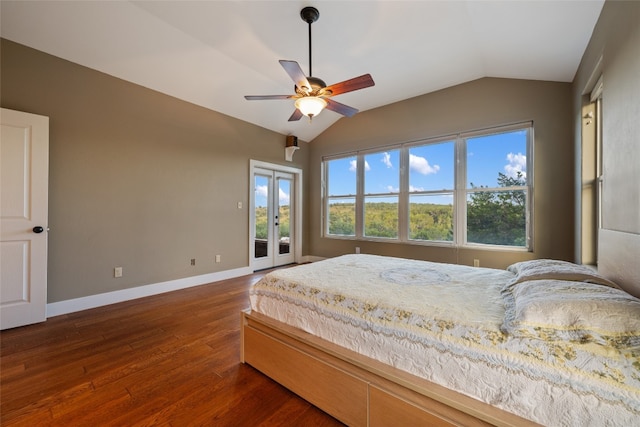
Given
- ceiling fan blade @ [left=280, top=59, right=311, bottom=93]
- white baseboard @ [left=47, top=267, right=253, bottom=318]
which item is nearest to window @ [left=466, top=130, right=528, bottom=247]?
ceiling fan blade @ [left=280, top=59, right=311, bottom=93]

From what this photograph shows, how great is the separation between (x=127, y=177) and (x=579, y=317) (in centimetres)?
424

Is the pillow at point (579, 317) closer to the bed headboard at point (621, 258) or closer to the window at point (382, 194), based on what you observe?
the bed headboard at point (621, 258)

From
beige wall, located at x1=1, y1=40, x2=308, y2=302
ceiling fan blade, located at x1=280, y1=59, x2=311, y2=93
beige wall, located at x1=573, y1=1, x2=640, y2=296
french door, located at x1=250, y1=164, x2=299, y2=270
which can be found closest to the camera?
beige wall, located at x1=573, y1=1, x2=640, y2=296

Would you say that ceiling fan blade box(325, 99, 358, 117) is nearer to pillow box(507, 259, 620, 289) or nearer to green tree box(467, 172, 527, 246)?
pillow box(507, 259, 620, 289)

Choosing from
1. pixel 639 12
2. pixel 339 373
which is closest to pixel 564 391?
pixel 339 373

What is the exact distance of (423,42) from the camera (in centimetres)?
292

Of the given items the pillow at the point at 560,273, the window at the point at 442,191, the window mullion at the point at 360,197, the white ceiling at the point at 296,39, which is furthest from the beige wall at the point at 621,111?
the window mullion at the point at 360,197

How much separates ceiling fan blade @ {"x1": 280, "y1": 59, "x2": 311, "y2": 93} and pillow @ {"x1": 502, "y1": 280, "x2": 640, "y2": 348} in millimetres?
2047

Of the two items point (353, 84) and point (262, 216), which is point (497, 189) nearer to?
point (353, 84)

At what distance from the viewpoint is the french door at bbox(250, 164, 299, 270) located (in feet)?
16.2

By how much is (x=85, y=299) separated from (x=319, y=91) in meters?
3.46

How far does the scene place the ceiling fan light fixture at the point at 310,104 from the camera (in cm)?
226

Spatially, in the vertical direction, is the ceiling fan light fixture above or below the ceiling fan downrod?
below

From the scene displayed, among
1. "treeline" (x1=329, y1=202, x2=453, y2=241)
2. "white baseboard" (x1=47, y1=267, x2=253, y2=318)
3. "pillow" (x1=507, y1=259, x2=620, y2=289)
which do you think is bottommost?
"white baseboard" (x1=47, y1=267, x2=253, y2=318)
